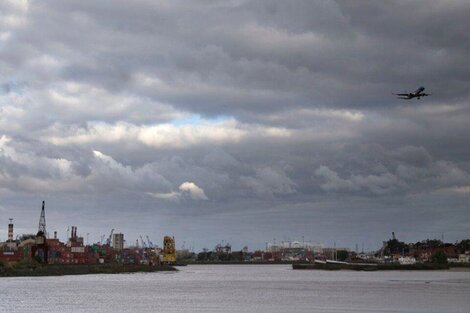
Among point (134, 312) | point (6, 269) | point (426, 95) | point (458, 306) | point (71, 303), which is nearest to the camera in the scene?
point (134, 312)

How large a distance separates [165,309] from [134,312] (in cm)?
377

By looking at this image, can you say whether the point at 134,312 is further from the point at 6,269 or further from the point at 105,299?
the point at 6,269

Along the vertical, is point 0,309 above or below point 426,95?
below

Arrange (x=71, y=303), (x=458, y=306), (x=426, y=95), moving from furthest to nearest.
→ (x=426, y=95)
(x=71, y=303)
(x=458, y=306)

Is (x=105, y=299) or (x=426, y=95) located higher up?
(x=426, y=95)

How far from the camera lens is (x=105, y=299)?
98250 mm

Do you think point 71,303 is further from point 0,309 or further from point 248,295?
point 248,295

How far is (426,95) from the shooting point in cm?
9719

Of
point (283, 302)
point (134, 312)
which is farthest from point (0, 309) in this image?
point (283, 302)

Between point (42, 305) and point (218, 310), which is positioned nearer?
point (218, 310)

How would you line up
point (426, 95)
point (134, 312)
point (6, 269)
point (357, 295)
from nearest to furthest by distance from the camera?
point (134, 312)
point (426, 95)
point (357, 295)
point (6, 269)

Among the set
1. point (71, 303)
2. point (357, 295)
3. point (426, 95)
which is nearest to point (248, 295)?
point (357, 295)

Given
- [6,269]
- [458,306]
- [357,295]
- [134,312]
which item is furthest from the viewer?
[6,269]

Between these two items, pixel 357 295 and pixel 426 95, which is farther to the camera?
pixel 357 295
